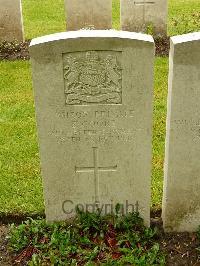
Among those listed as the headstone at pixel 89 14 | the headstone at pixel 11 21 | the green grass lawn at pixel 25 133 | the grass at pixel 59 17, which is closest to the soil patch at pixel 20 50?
the headstone at pixel 11 21

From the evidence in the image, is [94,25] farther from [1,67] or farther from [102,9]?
[1,67]

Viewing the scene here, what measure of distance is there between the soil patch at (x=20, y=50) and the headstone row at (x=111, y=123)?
489 centimetres

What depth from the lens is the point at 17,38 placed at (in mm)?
9617

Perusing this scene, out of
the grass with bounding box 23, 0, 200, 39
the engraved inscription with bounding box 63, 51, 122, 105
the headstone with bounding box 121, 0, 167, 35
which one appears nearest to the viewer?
the engraved inscription with bounding box 63, 51, 122, 105

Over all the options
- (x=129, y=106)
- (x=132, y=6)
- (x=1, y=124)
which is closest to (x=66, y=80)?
(x=129, y=106)

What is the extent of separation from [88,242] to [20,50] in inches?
225

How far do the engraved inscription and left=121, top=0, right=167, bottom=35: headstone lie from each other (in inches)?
225

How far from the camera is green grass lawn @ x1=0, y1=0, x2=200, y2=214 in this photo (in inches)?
203

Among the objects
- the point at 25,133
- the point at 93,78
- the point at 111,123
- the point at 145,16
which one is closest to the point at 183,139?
the point at 111,123

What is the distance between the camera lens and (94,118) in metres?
4.06

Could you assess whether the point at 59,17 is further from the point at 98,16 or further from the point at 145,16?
the point at 145,16

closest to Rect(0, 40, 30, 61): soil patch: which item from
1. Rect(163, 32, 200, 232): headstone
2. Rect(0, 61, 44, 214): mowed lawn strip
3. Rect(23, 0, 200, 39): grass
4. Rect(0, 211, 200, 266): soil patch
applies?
Rect(0, 61, 44, 214): mowed lawn strip

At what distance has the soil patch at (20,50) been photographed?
8930 mm

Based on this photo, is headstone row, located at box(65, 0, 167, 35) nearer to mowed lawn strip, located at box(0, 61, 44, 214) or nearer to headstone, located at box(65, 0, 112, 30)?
headstone, located at box(65, 0, 112, 30)
